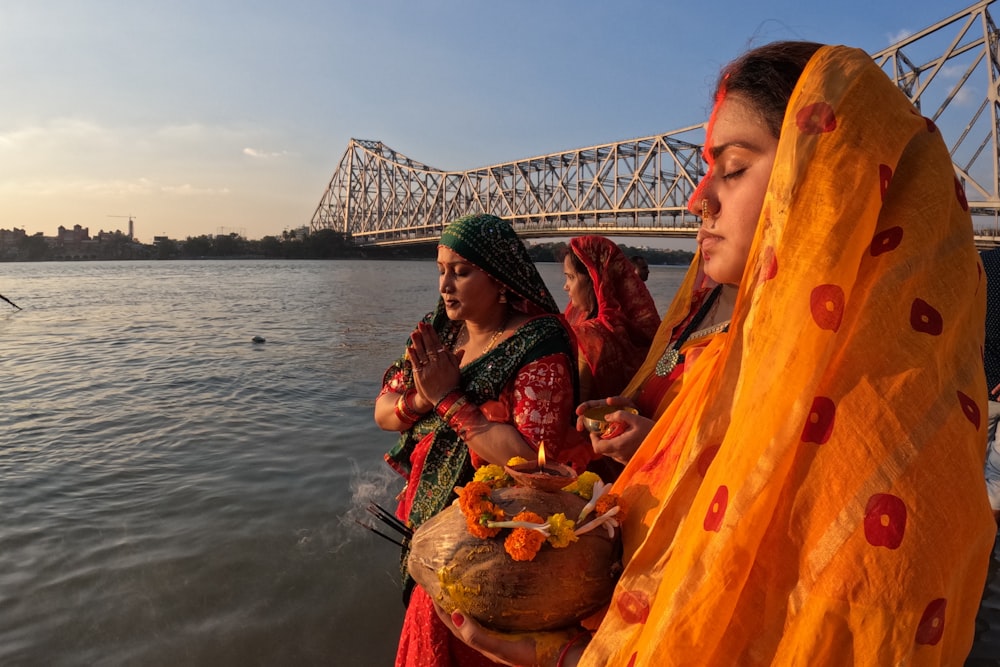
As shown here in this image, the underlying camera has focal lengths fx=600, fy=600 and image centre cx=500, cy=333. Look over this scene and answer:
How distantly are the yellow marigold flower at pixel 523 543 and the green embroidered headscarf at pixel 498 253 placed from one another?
1.09 metres

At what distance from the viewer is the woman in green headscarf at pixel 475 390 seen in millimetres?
1601

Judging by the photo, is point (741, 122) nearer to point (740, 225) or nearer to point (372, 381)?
point (740, 225)

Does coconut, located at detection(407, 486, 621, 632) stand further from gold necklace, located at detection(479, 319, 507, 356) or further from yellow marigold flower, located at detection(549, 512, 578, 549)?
gold necklace, located at detection(479, 319, 507, 356)

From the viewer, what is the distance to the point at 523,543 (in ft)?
2.60

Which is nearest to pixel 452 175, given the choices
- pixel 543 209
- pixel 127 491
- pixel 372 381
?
pixel 543 209

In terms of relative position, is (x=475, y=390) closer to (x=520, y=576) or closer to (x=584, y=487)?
(x=584, y=487)

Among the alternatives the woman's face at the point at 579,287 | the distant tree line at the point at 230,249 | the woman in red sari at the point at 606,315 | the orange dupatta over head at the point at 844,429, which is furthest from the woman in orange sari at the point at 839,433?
the distant tree line at the point at 230,249

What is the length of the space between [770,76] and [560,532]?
2.31ft

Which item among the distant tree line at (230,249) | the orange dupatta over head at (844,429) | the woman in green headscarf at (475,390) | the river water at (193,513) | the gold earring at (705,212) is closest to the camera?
the orange dupatta over head at (844,429)

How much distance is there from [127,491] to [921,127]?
5.77 m

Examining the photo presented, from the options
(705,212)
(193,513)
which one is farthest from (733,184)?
(193,513)

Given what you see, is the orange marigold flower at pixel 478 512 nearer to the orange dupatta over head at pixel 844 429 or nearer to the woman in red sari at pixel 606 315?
the orange dupatta over head at pixel 844 429

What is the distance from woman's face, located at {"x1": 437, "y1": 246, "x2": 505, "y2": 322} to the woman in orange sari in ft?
3.63

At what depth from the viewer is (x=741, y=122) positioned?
86cm
